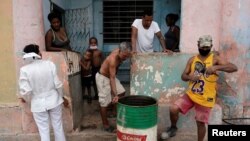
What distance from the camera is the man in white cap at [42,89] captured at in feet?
14.4

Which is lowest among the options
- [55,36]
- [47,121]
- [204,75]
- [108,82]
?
[47,121]

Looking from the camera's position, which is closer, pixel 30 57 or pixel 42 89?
pixel 30 57

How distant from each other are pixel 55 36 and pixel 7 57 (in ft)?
2.69

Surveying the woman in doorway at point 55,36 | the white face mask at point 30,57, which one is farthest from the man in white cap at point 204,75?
the woman in doorway at point 55,36

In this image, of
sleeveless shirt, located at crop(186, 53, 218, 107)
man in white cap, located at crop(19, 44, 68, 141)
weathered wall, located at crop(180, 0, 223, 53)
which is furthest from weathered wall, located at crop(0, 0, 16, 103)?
sleeveless shirt, located at crop(186, 53, 218, 107)

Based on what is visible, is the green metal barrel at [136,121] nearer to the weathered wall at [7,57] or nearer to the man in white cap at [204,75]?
the man in white cap at [204,75]

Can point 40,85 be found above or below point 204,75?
below

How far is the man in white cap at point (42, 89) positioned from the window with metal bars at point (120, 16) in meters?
3.66

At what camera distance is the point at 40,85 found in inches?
176

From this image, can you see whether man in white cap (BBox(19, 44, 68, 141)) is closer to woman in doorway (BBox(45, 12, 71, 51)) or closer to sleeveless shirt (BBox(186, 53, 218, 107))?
woman in doorway (BBox(45, 12, 71, 51))

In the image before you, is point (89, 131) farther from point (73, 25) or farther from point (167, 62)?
point (73, 25)

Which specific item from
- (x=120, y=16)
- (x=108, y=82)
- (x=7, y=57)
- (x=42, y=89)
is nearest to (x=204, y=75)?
(x=108, y=82)

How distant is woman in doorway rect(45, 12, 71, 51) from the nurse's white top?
40.0 inches

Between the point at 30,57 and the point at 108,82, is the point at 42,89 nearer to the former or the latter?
the point at 30,57
